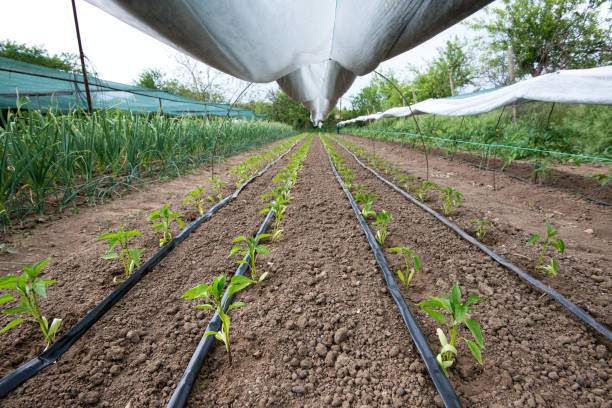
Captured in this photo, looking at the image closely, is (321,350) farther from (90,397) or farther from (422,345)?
(90,397)

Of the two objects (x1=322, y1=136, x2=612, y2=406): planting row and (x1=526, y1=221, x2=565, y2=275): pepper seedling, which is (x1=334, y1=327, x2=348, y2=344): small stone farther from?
(x1=526, y1=221, x2=565, y2=275): pepper seedling

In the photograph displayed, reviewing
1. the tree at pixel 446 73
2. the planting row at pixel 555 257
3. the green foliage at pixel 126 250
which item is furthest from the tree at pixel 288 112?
the green foliage at pixel 126 250

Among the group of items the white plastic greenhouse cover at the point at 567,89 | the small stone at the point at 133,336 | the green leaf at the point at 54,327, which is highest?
the white plastic greenhouse cover at the point at 567,89

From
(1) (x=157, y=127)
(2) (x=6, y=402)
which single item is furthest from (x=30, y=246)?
(1) (x=157, y=127)

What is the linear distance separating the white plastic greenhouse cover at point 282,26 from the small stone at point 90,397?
1497 millimetres

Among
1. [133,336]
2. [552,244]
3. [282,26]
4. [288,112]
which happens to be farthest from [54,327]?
[288,112]

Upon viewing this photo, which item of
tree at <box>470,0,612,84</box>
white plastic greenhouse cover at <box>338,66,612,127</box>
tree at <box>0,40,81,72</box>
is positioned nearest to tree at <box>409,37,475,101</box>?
tree at <box>470,0,612,84</box>

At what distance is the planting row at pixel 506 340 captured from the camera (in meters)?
0.82

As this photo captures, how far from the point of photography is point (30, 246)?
1.58 m

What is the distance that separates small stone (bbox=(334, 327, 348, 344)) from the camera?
1005mm

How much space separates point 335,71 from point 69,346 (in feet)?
11.9

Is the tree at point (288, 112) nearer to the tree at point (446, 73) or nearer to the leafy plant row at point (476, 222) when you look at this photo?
the tree at point (446, 73)

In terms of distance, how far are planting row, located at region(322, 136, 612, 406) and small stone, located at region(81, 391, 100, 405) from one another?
3.72 ft

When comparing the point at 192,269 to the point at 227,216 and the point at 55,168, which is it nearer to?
the point at 227,216
